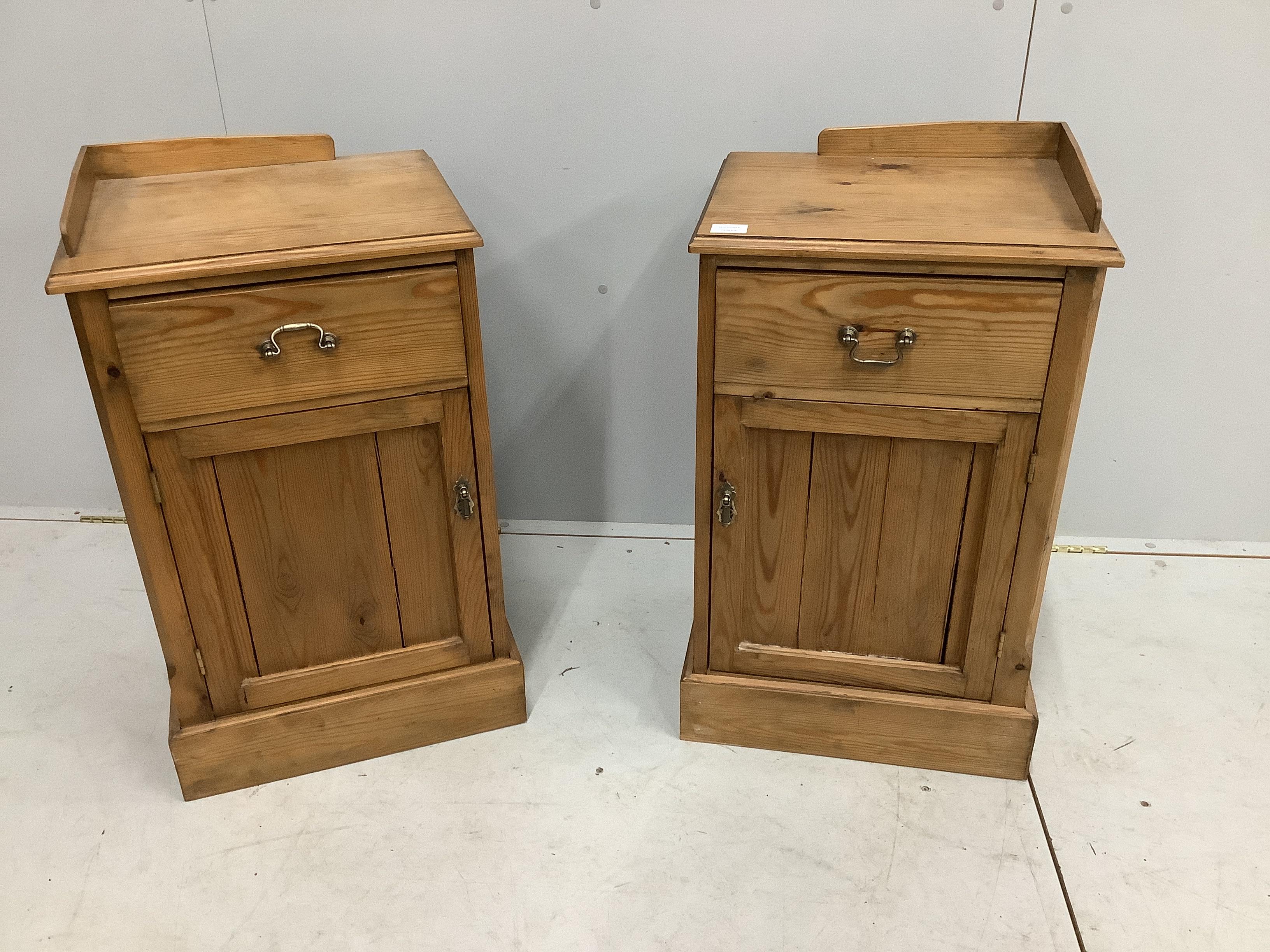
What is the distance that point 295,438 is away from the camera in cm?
138

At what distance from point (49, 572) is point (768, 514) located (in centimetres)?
156

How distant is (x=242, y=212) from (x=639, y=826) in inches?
42.2

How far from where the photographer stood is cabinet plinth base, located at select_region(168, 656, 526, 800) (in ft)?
5.07

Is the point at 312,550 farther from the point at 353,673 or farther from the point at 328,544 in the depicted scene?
the point at 353,673

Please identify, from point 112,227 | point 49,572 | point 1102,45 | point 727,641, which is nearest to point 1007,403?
point 727,641

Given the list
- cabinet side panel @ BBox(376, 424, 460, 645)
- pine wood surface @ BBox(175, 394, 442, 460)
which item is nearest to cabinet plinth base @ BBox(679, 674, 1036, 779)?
cabinet side panel @ BBox(376, 424, 460, 645)

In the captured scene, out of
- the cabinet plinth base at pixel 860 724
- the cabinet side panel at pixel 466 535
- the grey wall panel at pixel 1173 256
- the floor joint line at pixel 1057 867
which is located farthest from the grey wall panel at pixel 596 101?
the floor joint line at pixel 1057 867

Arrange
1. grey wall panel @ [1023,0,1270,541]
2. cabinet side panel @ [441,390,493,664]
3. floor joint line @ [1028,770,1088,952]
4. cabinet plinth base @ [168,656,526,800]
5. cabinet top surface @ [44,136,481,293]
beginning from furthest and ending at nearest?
grey wall panel @ [1023,0,1270,541] → cabinet plinth base @ [168,656,526,800] → cabinet side panel @ [441,390,493,664] → floor joint line @ [1028,770,1088,952] → cabinet top surface @ [44,136,481,293]

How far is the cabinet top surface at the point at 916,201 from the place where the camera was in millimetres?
1243

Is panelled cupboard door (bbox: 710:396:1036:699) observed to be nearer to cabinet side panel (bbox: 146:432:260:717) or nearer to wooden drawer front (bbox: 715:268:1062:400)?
wooden drawer front (bbox: 715:268:1062:400)

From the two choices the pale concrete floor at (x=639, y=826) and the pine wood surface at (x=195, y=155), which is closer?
the pale concrete floor at (x=639, y=826)

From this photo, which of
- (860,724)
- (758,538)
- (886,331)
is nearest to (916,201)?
(886,331)

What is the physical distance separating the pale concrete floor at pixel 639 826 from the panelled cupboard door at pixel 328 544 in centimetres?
20

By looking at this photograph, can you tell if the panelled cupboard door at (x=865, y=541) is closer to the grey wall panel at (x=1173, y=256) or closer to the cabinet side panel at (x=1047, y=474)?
the cabinet side panel at (x=1047, y=474)
